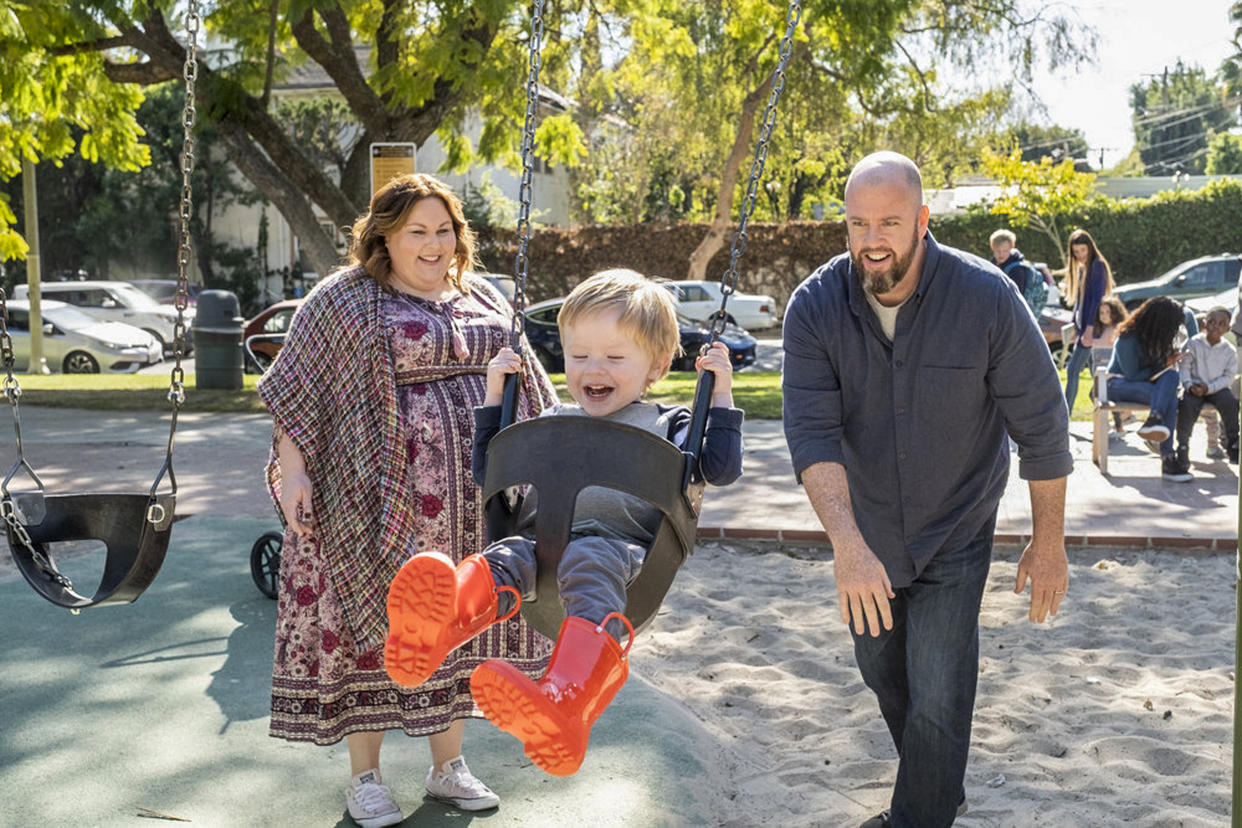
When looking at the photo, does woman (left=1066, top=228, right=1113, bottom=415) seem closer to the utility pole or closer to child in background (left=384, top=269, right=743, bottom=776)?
child in background (left=384, top=269, right=743, bottom=776)

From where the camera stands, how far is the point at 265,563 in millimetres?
6074

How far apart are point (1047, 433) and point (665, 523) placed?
92 centimetres

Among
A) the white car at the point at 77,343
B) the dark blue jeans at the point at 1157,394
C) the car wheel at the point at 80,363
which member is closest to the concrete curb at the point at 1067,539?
the dark blue jeans at the point at 1157,394

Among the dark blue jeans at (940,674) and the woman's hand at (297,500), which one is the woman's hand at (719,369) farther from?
the woman's hand at (297,500)

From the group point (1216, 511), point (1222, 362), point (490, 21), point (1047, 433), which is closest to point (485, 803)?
point (1047, 433)

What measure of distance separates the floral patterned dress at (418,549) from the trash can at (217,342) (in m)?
12.7

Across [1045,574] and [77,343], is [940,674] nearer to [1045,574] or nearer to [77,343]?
[1045,574]

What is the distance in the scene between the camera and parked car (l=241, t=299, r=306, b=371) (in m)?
18.2

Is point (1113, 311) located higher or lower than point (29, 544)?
higher

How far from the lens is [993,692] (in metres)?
4.91

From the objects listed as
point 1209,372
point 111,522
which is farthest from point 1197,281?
point 111,522

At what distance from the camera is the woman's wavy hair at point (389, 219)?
3.41 meters

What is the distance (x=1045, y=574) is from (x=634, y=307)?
1.17 m

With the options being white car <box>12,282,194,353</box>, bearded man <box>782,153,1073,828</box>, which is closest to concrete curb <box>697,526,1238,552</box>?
bearded man <box>782,153,1073,828</box>
